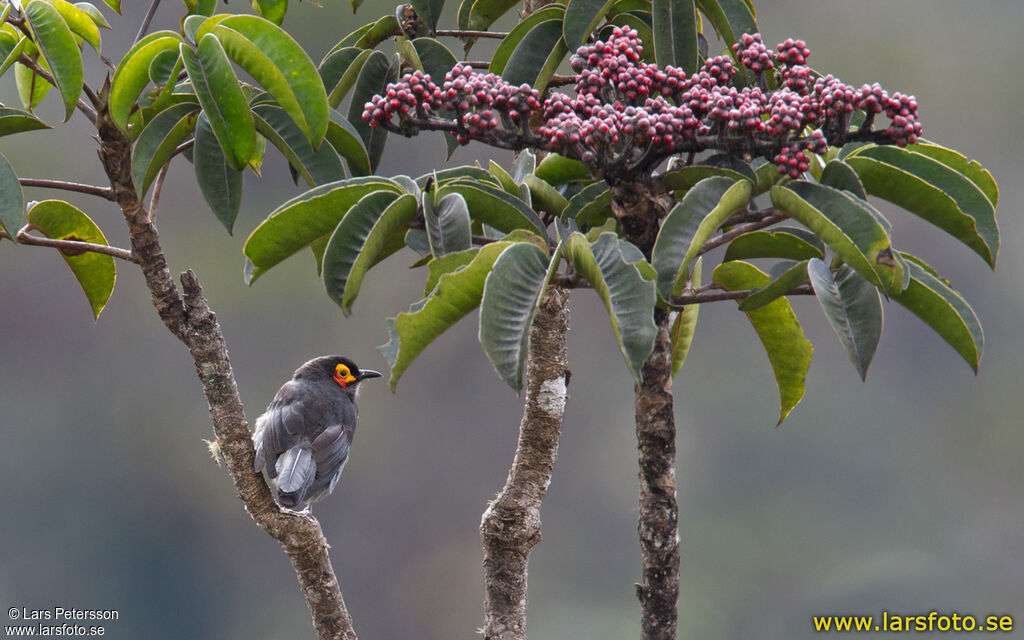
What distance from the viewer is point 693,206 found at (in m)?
1.12

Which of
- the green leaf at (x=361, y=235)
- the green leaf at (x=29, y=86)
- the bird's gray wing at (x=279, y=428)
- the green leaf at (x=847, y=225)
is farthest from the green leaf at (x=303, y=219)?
the bird's gray wing at (x=279, y=428)

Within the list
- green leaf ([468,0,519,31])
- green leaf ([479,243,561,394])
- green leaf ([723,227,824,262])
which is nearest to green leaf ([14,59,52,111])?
green leaf ([468,0,519,31])

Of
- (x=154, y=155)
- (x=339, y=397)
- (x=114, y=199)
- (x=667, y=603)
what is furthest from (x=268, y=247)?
(x=339, y=397)

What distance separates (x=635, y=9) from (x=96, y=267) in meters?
1.04

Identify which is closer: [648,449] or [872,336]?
[872,336]

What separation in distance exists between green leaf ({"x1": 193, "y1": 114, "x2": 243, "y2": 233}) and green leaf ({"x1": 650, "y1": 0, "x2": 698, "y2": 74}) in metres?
0.64

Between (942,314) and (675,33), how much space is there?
579 millimetres

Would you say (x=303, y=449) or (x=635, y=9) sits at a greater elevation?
(x=635, y=9)

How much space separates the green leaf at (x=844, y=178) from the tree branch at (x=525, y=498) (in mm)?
743

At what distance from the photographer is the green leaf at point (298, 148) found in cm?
145

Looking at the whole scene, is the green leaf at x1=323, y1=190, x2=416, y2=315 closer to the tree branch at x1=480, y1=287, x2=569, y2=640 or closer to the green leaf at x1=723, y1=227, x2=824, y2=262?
the green leaf at x1=723, y1=227, x2=824, y2=262

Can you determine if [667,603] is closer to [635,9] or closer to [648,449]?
[648,449]

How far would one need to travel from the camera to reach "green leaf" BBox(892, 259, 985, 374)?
43.6 inches

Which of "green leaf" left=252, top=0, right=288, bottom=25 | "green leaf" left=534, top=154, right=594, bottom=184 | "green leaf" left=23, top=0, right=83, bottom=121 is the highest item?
"green leaf" left=252, top=0, right=288, bottom=25
